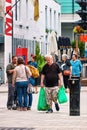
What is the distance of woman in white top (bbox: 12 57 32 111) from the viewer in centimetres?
2084

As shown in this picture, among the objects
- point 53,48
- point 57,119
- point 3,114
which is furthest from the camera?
point 53,48

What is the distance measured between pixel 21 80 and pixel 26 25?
29997 millimetres

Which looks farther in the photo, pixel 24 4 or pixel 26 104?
pixel 24 4

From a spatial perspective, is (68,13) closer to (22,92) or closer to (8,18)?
(8,18)

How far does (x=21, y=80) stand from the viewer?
2089 cm

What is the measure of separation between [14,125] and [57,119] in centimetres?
187

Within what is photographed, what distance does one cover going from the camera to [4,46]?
4212 cm

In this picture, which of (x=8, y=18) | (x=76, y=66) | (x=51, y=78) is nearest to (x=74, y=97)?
(x=51, y=78)

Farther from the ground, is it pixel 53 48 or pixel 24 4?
pixel 24 4

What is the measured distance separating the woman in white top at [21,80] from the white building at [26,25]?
19236 mm

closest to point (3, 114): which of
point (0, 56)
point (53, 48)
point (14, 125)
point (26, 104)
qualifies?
point (26, 104)

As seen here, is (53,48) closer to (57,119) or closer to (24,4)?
(24,4)

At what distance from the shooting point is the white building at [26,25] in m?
42.4

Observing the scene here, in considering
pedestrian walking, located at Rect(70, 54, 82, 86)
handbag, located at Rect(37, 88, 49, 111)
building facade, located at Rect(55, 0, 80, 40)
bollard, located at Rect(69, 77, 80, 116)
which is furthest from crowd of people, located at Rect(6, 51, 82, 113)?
building facade, located at Rect(55, 0, 80, 40)
